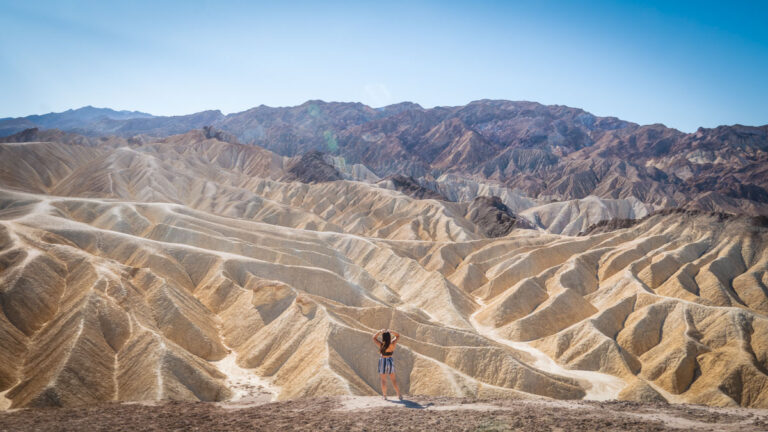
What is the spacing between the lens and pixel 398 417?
1716cm

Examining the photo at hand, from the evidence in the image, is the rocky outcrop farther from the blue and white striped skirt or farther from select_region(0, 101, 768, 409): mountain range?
the blue and white striped skirt

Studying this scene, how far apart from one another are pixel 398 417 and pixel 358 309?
3088 centimetres

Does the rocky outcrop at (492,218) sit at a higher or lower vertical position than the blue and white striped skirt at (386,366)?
higher

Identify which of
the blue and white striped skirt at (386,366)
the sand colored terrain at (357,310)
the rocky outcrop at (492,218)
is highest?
the rocky outcrop at (492,218)

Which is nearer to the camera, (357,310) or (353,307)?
(357,310)

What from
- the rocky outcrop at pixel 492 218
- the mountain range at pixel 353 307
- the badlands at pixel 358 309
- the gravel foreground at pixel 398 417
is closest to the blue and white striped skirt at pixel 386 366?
the gravel foreground at pixel 398 417

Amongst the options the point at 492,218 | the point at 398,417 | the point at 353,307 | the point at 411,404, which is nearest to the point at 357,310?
the point at 353,307

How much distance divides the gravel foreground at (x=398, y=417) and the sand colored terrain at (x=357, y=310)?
9077mm

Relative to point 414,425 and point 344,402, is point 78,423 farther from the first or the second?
point 414,425

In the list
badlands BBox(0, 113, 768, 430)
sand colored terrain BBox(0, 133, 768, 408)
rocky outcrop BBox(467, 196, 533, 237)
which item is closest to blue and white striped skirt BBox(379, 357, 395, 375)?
badlands BBox(0, 113, 768, 430)

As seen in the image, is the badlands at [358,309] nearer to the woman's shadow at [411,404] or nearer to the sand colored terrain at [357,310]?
the sand colored terrain at [357,310]

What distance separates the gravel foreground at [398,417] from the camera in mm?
16031

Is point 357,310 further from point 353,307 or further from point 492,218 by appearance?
point 492,218

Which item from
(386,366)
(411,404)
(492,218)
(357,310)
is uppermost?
(492,218)
